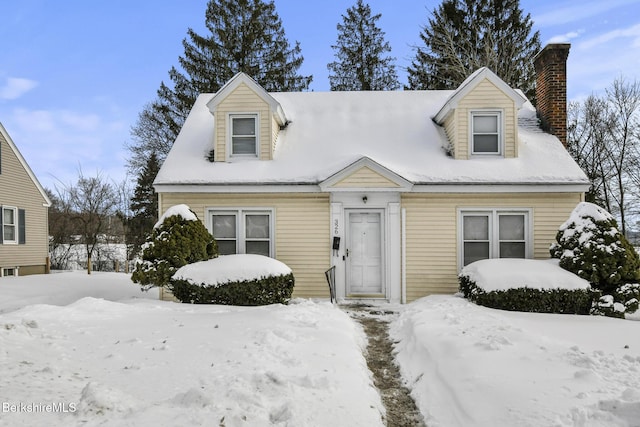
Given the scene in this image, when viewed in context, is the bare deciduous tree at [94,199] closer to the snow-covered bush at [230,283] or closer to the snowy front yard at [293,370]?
the snow-covered bush at [230,283]

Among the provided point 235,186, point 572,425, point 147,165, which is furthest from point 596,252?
point 147,165

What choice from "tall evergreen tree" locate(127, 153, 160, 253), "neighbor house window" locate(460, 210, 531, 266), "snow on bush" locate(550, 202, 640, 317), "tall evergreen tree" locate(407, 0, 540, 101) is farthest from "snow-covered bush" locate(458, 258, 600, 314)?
"tall evergreen tree" locate(127, 153, 160, 253)

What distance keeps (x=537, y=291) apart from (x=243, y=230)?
23.7 ft

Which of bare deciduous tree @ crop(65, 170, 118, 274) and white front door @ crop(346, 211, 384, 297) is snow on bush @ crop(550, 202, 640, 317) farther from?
bare deciduous tree @ crop(65, 170, 118, 274)

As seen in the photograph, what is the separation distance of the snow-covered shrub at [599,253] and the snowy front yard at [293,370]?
1.32 metres

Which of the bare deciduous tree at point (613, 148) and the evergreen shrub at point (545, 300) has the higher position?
the bare deciduous tree at point (613, 148)

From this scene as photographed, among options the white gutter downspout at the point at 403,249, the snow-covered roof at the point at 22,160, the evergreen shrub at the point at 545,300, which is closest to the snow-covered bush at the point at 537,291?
the evergreen shrub at the point at 545,300

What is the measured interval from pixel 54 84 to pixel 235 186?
9.00 meters

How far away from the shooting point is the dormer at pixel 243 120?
40.8 ft

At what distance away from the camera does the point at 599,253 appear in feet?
30.2

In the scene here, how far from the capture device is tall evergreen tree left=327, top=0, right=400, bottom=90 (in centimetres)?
2847

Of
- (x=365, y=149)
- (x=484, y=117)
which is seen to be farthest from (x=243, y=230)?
(x=484, y=117)

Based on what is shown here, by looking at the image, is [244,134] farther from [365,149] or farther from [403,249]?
[403,249]

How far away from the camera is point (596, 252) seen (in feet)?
30.3
